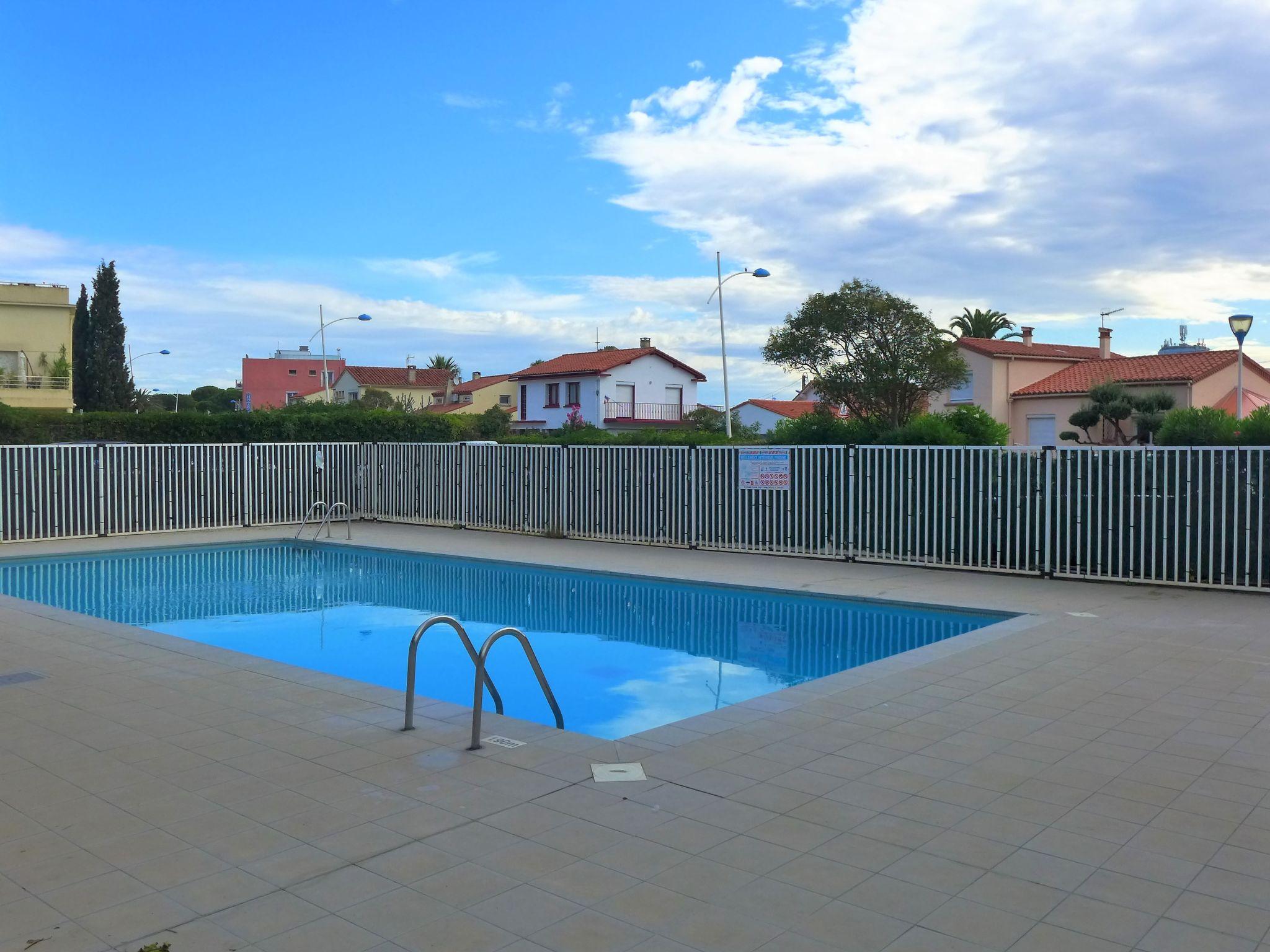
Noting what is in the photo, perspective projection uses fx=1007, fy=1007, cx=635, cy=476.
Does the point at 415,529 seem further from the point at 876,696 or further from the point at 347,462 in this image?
the point at 876,696

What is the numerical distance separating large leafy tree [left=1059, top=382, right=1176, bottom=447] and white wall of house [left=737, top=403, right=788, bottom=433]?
28.6 m

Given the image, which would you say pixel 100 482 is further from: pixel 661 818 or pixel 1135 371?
pixel 1135 371

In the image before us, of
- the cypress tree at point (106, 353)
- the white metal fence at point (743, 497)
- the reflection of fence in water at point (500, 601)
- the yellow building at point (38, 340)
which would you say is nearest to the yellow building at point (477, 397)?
the cypress tree at point (106, 353)

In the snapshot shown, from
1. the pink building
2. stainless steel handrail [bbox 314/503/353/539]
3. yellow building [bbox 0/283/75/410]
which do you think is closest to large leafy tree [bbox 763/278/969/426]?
stainless steel handrail [bbox 314/503/353/539]

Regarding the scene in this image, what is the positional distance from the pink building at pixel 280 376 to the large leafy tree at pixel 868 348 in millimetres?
67640

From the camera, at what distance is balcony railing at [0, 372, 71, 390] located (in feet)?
136

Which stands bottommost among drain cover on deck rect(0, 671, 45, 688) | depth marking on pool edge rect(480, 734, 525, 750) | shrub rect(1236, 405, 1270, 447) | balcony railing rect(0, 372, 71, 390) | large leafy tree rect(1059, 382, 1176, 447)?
depth marking on pool edge rect(480, 734, 525, 750)

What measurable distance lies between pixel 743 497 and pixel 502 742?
11.6 metres

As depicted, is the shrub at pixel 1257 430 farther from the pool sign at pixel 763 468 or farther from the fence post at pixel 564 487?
the fence post at pixel 564 487

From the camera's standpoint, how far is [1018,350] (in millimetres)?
40656

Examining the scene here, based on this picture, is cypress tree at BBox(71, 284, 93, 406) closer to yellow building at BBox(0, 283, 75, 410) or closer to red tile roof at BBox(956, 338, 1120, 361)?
yellow building at BBox(0, 283, 75, 410)

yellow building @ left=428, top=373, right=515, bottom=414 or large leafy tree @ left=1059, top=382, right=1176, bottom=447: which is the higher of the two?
yellow building @ left=428, top=373, right=515, bottom=414

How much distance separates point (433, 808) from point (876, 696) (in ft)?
12.3

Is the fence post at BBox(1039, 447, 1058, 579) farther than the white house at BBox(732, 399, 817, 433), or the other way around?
the white house at BBox(732, 399, 817, 433)
